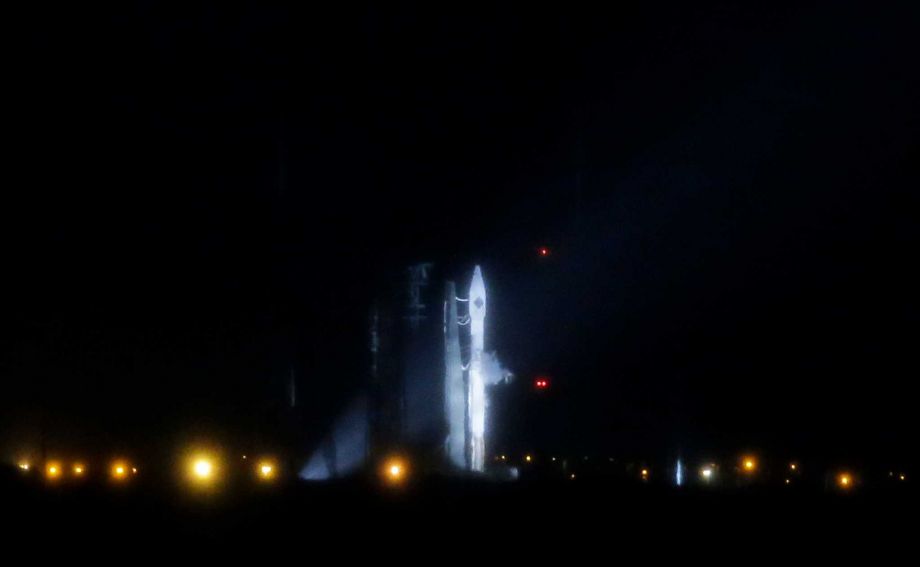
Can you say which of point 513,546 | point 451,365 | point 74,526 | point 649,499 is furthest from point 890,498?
point 451,365

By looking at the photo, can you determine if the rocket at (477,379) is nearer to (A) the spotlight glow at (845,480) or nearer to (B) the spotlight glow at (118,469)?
(B) the spotlight glow at (118,469)

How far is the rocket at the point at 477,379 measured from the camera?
1935 inches

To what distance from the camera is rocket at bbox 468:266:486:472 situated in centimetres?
4916

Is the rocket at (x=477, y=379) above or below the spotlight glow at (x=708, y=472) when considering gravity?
above

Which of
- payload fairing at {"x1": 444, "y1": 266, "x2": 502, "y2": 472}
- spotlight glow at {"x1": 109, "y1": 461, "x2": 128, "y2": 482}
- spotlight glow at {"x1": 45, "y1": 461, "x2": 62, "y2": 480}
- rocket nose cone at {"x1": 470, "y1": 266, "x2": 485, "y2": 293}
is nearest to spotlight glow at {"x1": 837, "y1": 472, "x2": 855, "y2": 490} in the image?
spotlight glow at {"x1": 109, "y1": 461, "x2": 128, "y2": 482}

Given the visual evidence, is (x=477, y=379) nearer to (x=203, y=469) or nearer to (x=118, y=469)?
(x=118, y=469)

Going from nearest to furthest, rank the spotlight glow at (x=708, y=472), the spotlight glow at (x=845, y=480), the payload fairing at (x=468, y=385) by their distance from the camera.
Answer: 1. the spotlight glow at (x=845, y=480)
2. the spotlight glow at (x=708, y=472)
3. the payload fairing at (x=468, y=385)

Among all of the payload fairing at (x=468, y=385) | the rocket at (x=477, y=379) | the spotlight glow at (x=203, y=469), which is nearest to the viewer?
the spotlight glow at (x=203, y=469)

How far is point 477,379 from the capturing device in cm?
5200

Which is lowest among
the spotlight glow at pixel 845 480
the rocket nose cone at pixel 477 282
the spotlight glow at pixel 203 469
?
the spotlight glow at pixel 845 480

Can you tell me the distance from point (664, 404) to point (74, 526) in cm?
3299

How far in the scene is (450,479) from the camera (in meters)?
19.5

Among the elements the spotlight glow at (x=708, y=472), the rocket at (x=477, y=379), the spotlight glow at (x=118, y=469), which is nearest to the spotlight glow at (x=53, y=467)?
the spotlight glow at (x=118, y=469)

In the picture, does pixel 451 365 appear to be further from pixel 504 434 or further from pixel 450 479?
pixel 450 479
